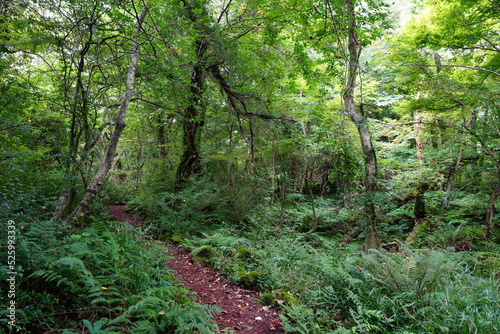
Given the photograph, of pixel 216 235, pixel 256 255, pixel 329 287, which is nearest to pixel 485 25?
pixel 329 287

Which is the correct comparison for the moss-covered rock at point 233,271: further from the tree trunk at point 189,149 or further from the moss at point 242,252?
the tree trunk at point 189,149

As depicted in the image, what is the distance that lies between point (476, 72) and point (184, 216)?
10281mm

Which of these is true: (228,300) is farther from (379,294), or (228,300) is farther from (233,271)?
(379,294)

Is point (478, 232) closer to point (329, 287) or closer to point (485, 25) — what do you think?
point (485, 25)

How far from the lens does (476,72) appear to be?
822 centimetres

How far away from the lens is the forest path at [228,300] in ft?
12.1

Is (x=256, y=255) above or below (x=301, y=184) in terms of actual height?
below

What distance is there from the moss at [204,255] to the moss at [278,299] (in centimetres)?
186

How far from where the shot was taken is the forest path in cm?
370

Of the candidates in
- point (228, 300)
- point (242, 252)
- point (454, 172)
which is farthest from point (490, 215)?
point (228, 300)

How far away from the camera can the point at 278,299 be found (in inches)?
168

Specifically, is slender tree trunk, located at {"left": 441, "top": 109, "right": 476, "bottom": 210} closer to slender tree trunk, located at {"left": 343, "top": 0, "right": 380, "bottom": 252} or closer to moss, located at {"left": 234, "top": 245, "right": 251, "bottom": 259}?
slender tree trunk, located at {"left": 343, "top": 0, "right": 380, "bottom": 252}

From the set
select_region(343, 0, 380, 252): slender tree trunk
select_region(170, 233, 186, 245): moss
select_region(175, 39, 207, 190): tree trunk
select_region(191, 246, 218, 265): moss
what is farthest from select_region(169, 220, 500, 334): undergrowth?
select_region(175, 39, 207, 190): tree trunk

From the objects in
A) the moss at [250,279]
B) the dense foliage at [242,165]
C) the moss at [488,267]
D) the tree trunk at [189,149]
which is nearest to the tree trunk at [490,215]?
the dense foliage at [242,165]
